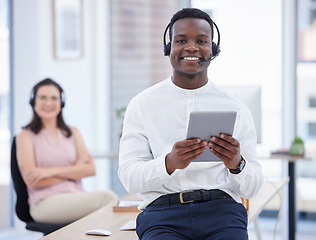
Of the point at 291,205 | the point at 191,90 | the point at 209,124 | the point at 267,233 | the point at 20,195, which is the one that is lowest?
the point at 267,233

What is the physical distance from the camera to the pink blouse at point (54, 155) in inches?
124

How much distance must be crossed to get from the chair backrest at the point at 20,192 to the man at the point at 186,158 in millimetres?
1329

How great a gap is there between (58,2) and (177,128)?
306cm

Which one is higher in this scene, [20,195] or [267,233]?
[20,195]

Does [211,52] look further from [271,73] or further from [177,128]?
[271,73]

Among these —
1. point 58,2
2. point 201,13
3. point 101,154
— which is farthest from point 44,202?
point 58,2

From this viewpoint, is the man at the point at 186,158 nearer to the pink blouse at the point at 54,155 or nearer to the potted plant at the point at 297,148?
the pink blouse at the point at 54,155

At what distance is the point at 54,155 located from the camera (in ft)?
10.7

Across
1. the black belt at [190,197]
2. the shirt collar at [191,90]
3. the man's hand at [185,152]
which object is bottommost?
the black belt at [190,197]

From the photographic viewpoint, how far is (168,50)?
1.97 metres

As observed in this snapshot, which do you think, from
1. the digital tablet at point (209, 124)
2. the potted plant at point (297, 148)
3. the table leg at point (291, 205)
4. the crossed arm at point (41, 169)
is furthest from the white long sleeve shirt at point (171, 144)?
the table leg at point (291, 205)

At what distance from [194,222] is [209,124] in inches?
13.6

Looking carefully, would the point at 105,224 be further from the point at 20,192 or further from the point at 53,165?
the point at 53,165

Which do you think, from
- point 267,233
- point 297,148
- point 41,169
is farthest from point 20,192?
point 267,233
